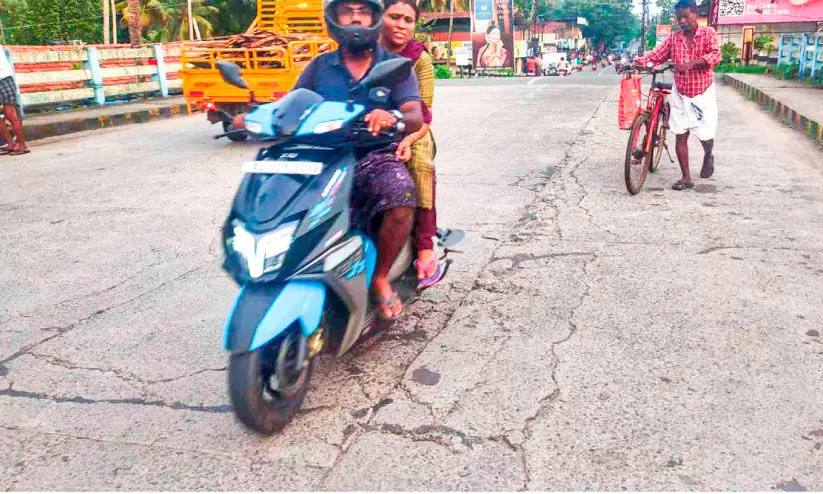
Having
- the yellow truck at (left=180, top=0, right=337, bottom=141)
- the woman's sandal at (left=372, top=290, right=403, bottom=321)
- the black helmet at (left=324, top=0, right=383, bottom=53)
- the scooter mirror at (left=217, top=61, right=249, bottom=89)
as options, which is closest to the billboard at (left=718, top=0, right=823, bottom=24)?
the yellow truck at (left=180, top=0, right=337, bottom=141)

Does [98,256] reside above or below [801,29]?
below

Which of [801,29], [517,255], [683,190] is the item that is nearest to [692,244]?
[517,255]

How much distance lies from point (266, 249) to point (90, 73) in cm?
1456

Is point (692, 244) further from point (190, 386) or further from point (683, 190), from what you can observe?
point (190, 386)

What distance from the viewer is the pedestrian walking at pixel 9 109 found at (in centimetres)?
928

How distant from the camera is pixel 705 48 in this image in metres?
6.61

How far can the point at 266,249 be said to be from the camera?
8.64ft

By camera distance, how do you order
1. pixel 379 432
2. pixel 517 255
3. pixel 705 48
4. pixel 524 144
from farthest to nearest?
1. pixel 524 144
2. pixel 705 48
3. pixel 517 255
4. pixel 379 432

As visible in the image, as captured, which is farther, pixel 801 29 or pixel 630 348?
pixel 801 29

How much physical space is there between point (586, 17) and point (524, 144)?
98558 millimetres

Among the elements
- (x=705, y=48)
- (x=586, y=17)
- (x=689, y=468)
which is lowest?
(x=689, y=468)

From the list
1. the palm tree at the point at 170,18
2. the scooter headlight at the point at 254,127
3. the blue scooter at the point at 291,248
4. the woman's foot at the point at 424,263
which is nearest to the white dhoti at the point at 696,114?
the woman's foot at the point at 424,263

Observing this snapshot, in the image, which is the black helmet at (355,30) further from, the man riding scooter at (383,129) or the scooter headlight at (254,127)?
the scooter headlight at (254,127)

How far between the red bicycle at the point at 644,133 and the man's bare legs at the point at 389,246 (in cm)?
384
